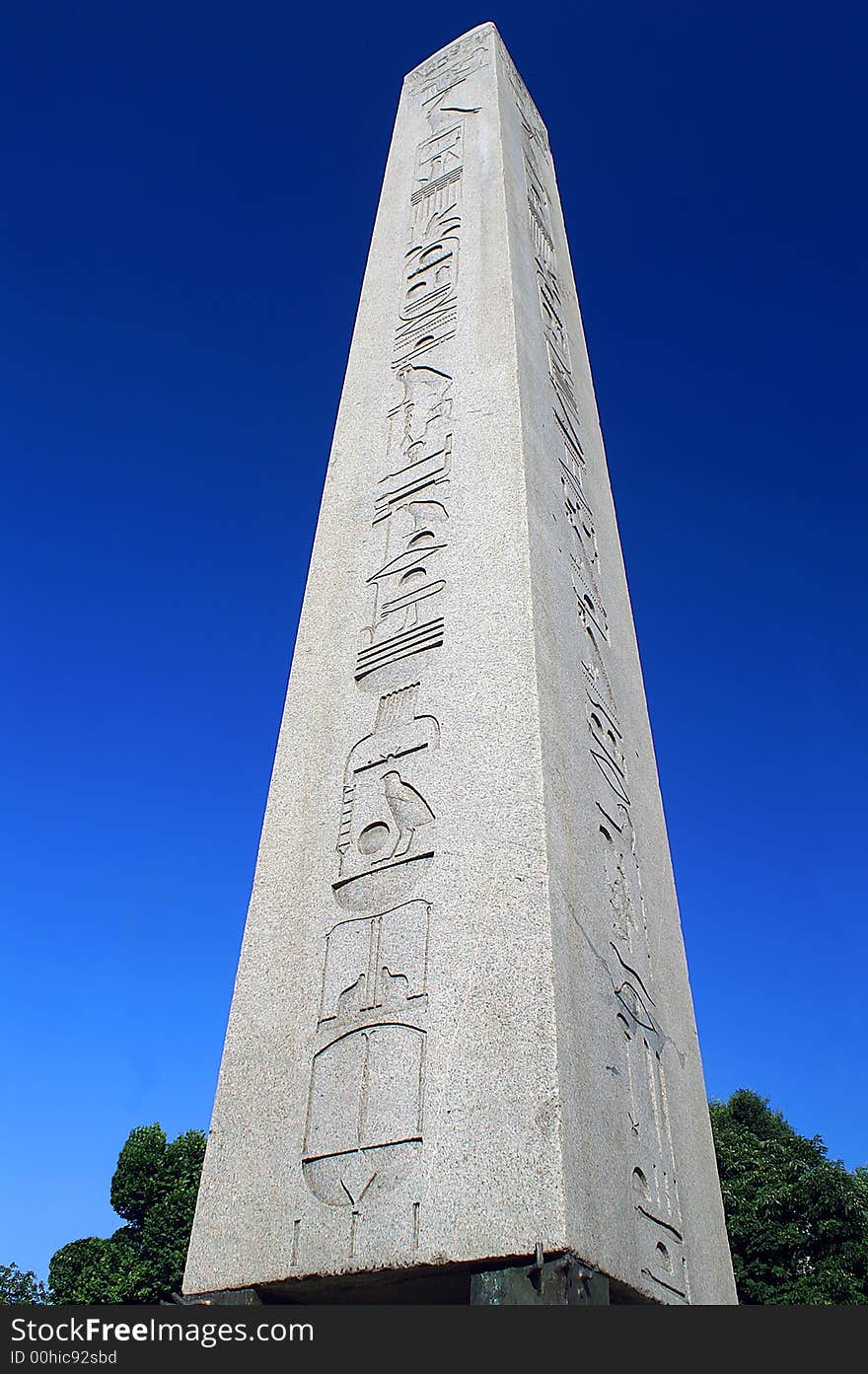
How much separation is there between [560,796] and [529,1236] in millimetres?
1388

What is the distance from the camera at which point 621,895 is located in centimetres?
374

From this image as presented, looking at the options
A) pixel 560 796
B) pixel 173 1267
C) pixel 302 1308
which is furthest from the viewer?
pixel 173 1267

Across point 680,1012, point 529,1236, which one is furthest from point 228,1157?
point 680,1012

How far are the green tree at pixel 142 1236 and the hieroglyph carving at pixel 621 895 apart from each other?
12.9 metres

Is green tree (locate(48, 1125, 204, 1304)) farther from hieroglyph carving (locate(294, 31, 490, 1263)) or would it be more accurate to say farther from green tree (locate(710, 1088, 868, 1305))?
hieroglyph carving (locate(294, 31, 490, 1263))

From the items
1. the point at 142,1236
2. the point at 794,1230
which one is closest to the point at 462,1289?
the point at 794,1230

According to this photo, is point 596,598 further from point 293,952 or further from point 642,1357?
point 642,1357

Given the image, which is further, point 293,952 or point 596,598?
point 596,598

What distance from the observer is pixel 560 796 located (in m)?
3.40

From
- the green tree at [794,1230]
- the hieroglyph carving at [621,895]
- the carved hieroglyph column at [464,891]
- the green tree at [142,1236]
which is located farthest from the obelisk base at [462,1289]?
the green tree at [142,1236]

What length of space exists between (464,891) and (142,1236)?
1481 centimetres

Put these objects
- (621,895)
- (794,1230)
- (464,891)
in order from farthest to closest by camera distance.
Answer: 1. (794,1230)
2. (621,895)
3. (464,891)

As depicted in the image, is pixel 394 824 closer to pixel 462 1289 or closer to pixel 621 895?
pixel 621 895

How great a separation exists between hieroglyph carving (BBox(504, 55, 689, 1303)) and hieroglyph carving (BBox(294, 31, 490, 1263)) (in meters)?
0.63
